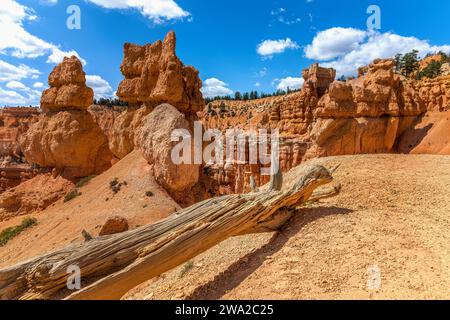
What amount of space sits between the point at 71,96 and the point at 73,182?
17.9 feet

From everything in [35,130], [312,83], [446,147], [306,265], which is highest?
[312,83]

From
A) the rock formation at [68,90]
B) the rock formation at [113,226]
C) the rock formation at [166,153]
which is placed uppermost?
the rock formation at [68,90]

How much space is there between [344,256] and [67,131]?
1882 centimetres

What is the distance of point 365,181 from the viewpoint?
8211 millimetres

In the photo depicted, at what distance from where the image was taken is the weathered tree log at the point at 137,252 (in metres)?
4.54

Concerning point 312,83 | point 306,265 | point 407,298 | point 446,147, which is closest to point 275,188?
point 306,265

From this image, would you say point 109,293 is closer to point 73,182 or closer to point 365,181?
point 365,181

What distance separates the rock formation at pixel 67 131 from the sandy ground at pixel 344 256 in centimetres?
1552

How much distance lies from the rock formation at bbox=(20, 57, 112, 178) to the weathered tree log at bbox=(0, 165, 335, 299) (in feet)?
52.9

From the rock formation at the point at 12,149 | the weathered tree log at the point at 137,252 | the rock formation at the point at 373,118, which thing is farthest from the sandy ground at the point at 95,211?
the weathered tree log at the point at 137,252

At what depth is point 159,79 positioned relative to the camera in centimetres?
1850
